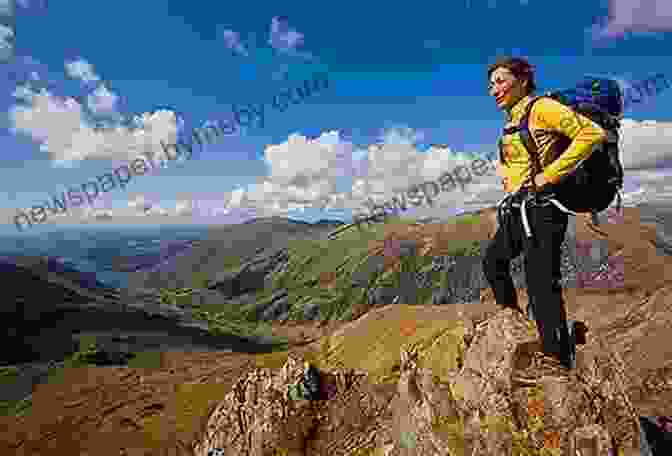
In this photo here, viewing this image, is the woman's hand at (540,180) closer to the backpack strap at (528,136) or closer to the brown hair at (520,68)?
the backpack strap at (528,136)

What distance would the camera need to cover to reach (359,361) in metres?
37.9

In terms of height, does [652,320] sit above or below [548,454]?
below

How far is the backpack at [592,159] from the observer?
312 inches

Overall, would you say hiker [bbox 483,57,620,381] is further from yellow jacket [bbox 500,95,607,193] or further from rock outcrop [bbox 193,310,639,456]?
rock outcrop [bbox 193,310,639,456]

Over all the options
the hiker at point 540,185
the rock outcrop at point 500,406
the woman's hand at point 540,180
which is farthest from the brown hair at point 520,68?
the rock outcrop at point 500,406

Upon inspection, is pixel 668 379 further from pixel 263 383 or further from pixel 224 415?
pixel 224 415

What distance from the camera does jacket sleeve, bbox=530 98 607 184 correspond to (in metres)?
7.49

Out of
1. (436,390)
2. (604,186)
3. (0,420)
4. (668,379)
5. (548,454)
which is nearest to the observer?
(604,186)

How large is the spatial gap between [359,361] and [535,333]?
29.1 m

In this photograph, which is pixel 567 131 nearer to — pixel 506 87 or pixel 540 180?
pixel 540 180

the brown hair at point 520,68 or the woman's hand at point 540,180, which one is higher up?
the brown hair at point 520,68

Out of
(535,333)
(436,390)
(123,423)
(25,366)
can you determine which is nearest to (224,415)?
(436,390)

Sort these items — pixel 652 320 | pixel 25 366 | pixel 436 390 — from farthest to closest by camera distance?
pixel 25 366 → pixel 652 320 → pixel 436 390

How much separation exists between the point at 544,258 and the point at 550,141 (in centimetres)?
222
